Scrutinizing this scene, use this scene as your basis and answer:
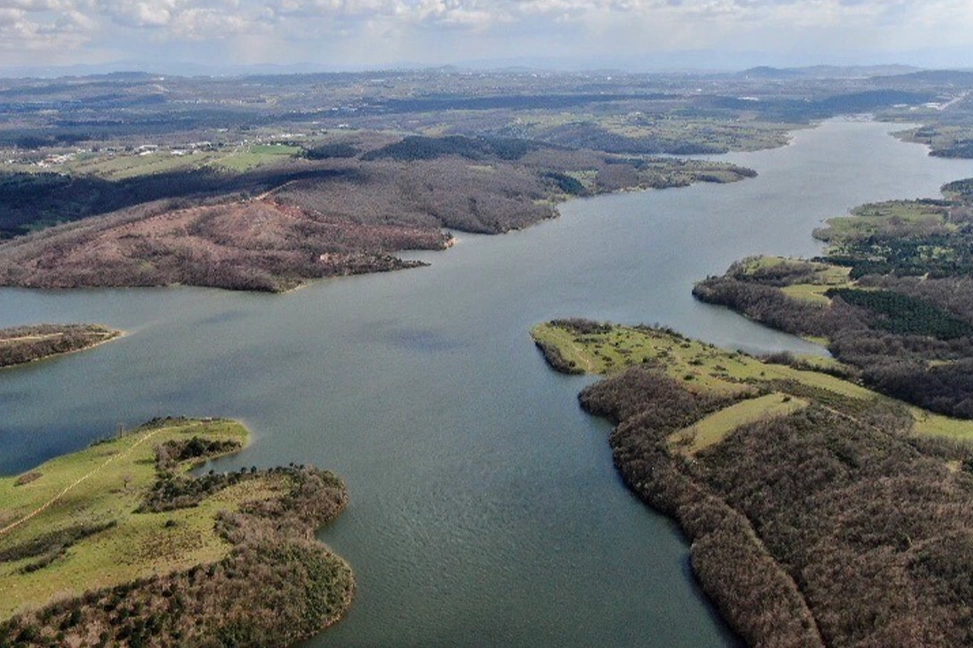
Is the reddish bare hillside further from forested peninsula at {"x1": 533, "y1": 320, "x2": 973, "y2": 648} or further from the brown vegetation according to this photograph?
forested peninsula at {"x1": 533, "y1": 320, "x2": 973, "y2": 648}

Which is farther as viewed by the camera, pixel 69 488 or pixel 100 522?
pixel 69 488

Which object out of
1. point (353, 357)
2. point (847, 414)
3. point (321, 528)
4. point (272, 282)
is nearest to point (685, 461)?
point (847, 414)

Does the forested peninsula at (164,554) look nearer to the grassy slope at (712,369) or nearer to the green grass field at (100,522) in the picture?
the green grass field at (100,522)

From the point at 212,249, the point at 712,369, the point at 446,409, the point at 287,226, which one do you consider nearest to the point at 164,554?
the point at 446,409

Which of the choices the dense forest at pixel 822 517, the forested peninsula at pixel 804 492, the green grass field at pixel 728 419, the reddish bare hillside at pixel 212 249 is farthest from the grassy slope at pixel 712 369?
the reddish bare hillside at pixel 212 249

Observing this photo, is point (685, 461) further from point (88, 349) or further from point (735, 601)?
point (88, 349)

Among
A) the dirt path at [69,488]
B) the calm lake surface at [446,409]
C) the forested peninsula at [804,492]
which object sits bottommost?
the calm lake surface at [446,409]

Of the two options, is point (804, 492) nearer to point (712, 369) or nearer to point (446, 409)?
point (712, 369)
